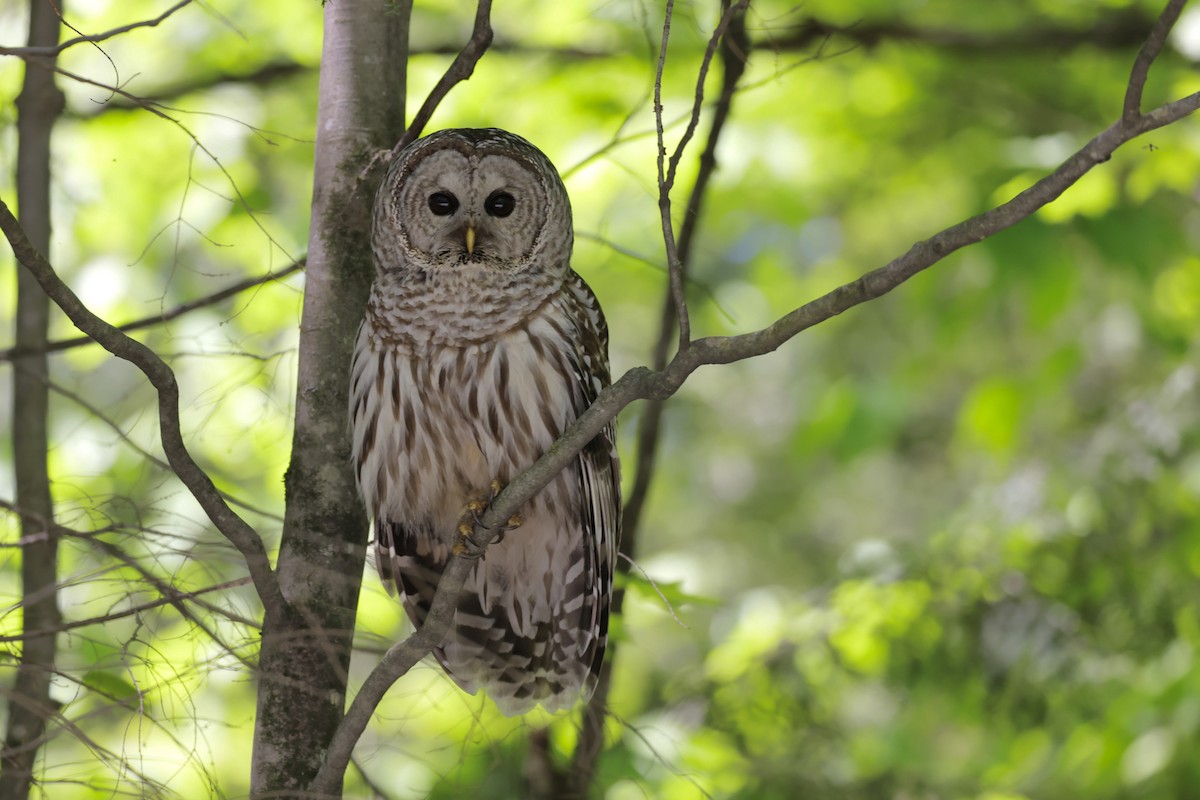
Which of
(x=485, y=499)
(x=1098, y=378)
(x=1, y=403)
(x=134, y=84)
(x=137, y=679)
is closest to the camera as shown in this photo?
(x=137, y=679)

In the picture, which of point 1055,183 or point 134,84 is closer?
point 1055,183

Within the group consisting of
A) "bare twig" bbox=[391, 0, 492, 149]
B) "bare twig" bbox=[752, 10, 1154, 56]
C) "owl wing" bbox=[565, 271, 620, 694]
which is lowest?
"owl wing" bbox=[565, 271, 620, 694]

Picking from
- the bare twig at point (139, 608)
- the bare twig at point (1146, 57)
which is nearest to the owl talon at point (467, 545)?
the bare twig at point (139, 608)

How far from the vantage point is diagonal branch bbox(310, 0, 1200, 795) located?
1574mm

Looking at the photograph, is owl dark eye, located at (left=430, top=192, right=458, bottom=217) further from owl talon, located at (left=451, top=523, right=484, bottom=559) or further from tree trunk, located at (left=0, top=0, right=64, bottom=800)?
tree trunk, located at (left=0, top=0, right=64, bottom=800)

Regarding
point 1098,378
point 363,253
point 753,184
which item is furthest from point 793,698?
point 1098,378

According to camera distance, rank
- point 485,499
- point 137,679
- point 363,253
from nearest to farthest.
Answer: point 137,679 → point 363,253 → point 485,499

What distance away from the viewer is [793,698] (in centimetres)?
478

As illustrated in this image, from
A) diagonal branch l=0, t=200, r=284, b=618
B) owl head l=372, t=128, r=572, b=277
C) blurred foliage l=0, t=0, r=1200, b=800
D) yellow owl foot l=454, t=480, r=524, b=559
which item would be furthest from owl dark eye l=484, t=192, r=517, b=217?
diagonal branch l=0, t=200, r=284, b=618

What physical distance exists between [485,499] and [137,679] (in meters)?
0.94

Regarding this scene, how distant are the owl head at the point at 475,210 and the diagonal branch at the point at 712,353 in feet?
2.85

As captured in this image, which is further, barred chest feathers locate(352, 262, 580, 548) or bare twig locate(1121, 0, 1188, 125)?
barred chest feathers locate(352, 262, 580, 548)

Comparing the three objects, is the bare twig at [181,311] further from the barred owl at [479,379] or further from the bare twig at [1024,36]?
the bare twig at [1024,36]

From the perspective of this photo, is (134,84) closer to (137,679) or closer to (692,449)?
(137,679)
